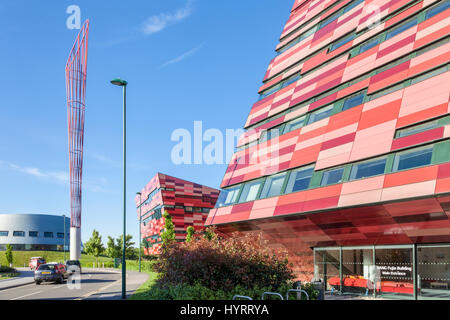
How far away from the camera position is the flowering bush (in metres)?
14.0

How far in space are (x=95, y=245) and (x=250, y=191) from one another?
71.6 meters

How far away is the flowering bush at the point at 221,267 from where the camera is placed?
1404 centimetres

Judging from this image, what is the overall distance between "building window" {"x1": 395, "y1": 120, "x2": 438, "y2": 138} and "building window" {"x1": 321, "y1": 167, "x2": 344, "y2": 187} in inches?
130

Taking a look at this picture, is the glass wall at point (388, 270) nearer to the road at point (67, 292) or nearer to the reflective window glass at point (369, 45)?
the road at point (67, 292)

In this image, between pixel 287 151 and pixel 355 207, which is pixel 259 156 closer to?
pixel 287 151

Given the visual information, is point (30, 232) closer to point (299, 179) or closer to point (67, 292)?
point (67, 292)

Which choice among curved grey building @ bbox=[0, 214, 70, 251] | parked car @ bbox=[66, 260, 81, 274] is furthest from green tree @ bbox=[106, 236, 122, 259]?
parked car @ bbox=[66, 260, 81, 274]

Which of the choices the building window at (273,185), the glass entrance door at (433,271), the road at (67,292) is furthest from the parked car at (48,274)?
the glass entrance door at (433,271)

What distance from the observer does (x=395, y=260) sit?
762 inches

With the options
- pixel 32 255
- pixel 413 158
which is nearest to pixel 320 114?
pixel 413 158

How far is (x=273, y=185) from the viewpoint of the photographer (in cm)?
2452

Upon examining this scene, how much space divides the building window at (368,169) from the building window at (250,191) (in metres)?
7.59

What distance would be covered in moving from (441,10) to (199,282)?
1739cm
